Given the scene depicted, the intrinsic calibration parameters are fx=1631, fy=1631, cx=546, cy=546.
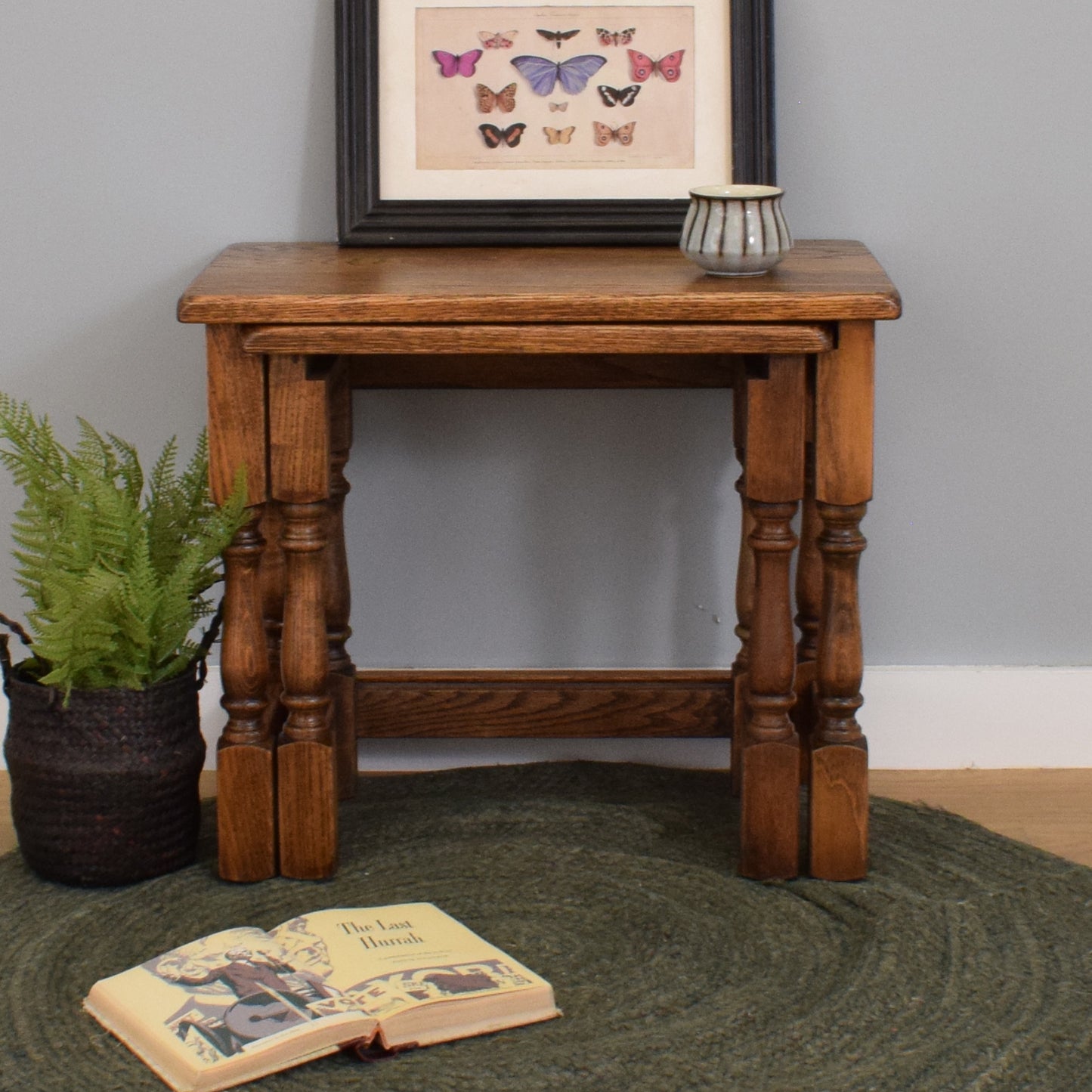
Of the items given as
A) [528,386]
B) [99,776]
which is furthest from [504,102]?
[99,776]

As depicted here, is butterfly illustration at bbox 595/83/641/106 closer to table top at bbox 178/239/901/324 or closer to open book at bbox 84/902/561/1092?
table top at bbox 178/239/901/324

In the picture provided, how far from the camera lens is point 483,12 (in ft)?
6.68

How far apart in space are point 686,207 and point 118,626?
0.86 metres

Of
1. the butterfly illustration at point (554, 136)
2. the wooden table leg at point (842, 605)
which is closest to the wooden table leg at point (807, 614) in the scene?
the wooden table leg at point (842, 605)

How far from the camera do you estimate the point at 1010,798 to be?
2.15 metres

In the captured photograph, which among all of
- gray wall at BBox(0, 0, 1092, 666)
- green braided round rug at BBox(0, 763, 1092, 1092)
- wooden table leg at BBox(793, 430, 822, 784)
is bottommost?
green braided round rug at BBox(0, 763, 1092, 1092)

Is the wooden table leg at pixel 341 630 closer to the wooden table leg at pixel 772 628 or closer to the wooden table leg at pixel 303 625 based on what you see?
the wooden table leg at pixel 303 625

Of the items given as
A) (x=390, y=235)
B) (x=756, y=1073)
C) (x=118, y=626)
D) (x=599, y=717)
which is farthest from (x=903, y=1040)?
(x=390, y=235)

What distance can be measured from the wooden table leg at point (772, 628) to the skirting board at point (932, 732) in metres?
0.41

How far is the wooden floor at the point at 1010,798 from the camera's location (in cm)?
202

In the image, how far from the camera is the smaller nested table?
170cm

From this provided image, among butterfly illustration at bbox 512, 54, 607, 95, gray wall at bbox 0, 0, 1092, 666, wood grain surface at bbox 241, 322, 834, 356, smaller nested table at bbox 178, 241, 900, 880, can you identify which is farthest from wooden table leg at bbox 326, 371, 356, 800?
butterfly illustration at bbox 512, 54, 607, 95

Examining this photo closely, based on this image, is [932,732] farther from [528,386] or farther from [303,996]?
[303,996]

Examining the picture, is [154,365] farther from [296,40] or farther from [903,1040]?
[903,1040]
